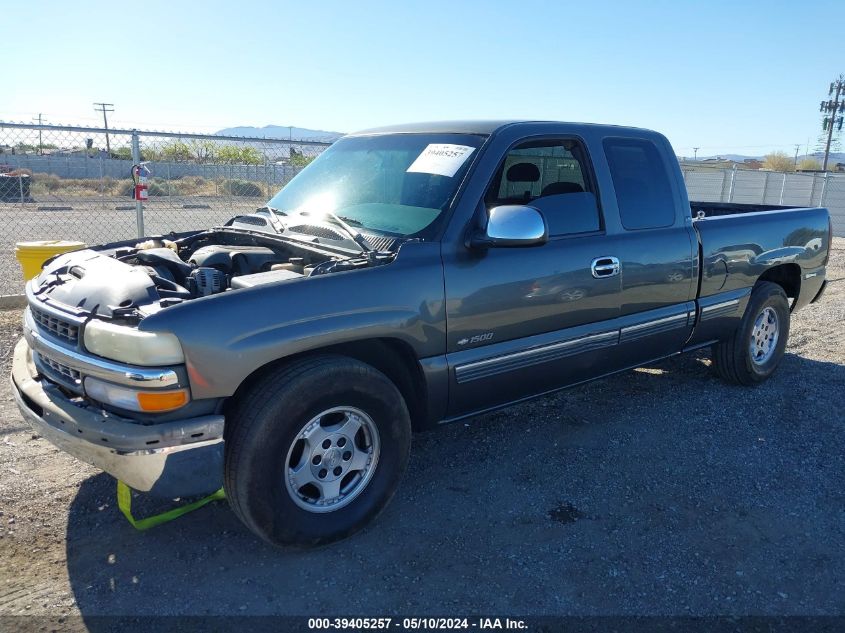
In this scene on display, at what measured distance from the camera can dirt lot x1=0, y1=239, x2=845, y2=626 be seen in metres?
2.75

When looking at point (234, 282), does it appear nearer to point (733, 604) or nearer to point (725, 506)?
point (733, 604)

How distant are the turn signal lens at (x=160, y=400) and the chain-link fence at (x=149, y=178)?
5173mm

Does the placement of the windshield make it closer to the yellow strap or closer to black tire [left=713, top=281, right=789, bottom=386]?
the yellow strap

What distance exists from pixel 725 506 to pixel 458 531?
147 centimetres

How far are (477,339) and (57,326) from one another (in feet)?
6.41

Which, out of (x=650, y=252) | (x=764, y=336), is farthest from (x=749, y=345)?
(x=650, y=252)

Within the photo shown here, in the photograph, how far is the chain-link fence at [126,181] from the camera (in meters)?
7.88

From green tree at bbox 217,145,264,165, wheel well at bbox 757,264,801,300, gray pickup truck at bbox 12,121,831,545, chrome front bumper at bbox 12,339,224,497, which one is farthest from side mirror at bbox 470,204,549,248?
green tree at bbox 217,145,264,165

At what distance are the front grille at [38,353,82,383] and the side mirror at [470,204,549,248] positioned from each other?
194cm

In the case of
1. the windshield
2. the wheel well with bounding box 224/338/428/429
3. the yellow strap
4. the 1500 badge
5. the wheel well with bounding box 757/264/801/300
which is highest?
the windshield

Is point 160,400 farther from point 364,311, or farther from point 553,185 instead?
point 553,185

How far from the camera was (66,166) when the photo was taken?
1133 centimetres

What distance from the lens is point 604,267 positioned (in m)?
3.86

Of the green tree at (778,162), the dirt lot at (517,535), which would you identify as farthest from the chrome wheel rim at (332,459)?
the green tree at (778,162)
